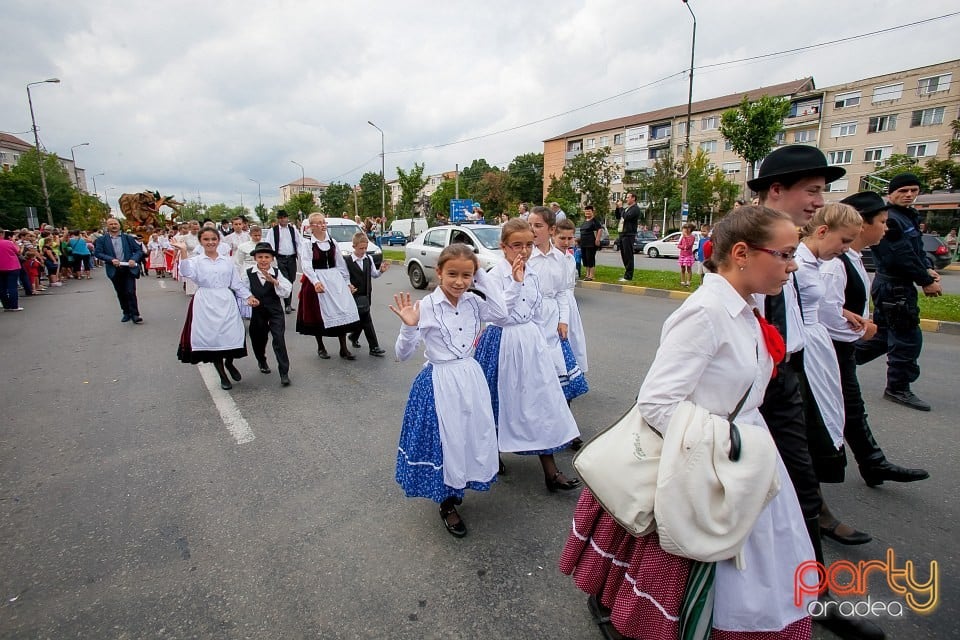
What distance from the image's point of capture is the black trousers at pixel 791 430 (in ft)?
6.27

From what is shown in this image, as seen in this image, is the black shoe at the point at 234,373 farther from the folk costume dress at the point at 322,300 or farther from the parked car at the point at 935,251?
the parked car at the point at 935,251

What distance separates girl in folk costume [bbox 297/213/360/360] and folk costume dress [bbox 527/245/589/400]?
336cm

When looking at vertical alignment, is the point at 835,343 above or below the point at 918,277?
below

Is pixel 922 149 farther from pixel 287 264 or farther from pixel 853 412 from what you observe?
pixel 853 412

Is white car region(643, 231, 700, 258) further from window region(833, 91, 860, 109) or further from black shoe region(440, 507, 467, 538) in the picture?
window region(833, 91, 860, 109)

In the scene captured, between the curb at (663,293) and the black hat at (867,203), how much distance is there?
609cm

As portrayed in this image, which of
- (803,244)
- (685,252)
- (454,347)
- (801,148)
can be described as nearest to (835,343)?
(803,244)

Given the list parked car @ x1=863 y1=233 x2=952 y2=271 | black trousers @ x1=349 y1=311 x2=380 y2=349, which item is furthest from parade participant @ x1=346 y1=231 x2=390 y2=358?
parked car @ x1=863 y1=233 x2=952 y2=271

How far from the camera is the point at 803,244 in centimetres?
272

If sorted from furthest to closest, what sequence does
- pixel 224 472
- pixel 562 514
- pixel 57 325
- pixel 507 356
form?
pixel 57 325 < pixel 224 472 < pixel 507 356 < pixel 562 514

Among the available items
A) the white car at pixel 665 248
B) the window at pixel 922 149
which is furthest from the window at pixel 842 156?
the white car at pixel 665 248

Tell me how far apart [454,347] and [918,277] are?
13.9 feet

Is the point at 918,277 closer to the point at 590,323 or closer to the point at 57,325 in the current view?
the point at 590,323

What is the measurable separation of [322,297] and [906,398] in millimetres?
6565
